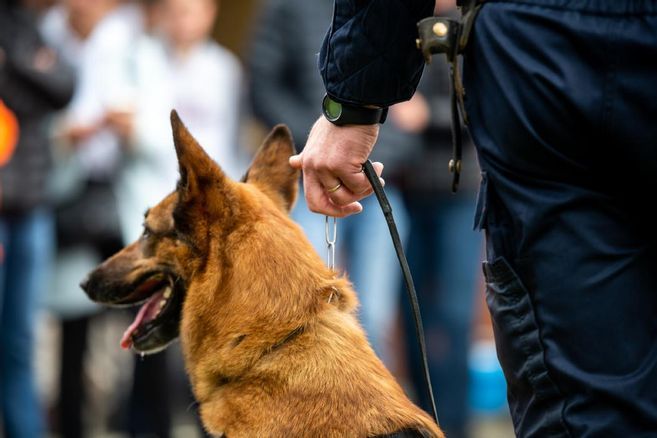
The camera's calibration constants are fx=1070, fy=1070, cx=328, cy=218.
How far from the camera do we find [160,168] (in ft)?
18.6

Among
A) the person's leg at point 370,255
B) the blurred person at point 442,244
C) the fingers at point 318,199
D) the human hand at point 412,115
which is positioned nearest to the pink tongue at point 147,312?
the fingers at point 318,199

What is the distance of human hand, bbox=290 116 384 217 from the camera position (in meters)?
2.44

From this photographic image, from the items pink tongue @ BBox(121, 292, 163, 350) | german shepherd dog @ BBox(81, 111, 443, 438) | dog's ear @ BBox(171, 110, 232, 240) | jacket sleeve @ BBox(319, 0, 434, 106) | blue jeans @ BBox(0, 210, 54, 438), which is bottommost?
blue jeans @ BBox(0, 210, 54, 438)

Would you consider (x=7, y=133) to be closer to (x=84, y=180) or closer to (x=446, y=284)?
(x=84, y=180)

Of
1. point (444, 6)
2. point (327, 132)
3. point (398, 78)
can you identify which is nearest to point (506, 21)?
point (398, 78)

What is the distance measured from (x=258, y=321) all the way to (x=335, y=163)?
0.51 metres

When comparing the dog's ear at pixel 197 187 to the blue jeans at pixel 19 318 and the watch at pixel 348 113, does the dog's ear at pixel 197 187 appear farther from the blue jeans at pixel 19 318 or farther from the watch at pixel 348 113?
the blue jeans at pixel 19 318

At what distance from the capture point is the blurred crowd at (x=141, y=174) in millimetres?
5219

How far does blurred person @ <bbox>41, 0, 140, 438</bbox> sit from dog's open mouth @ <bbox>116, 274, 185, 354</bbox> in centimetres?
229

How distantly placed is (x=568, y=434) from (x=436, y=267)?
3925 mm

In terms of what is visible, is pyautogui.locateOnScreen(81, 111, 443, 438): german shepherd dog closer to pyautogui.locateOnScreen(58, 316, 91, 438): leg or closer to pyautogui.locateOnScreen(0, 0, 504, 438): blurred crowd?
pyautogui.locateOnScreen(0, 0, 504, 438): blurred crowd

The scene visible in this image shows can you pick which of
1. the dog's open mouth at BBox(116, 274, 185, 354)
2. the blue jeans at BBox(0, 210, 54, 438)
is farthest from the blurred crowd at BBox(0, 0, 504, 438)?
the dog's open mouth at BBox(116, 274, 185, 354)

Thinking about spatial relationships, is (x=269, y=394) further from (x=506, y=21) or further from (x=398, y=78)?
(x=506, y=21)

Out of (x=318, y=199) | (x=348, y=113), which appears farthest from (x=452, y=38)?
(x=318, y=199)
